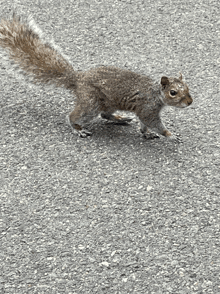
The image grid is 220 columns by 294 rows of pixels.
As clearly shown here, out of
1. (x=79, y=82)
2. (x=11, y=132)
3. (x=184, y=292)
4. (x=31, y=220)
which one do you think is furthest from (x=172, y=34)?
(x=184, y=292)

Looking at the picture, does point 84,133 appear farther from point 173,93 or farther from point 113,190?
point 173,93

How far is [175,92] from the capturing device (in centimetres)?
355

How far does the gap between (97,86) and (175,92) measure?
2.13 feet

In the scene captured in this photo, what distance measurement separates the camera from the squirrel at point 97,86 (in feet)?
12.1

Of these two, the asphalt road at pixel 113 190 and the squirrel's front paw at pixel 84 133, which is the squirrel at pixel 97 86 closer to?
the squirrel's front paw at pixel 84 133

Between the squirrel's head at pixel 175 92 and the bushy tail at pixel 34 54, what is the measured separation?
0.83 metres

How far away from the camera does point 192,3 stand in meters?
6.05

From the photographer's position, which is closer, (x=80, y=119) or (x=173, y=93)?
(x=173, y=93)

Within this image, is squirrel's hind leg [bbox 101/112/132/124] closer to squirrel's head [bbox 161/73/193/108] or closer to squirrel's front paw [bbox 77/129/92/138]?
squirrel's front paw [bbox 77/129/92/138]

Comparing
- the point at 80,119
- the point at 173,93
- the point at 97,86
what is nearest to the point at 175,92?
the point at 173,93

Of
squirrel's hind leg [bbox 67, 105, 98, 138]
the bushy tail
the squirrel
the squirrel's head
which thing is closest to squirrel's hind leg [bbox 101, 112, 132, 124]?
the squirrel

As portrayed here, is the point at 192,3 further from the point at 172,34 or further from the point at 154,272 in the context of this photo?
the point at 154,272

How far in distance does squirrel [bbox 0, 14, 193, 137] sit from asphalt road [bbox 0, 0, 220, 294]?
0.74ft

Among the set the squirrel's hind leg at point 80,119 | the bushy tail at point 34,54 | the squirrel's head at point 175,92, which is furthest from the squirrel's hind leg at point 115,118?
the squirrel's head at point 175,92
